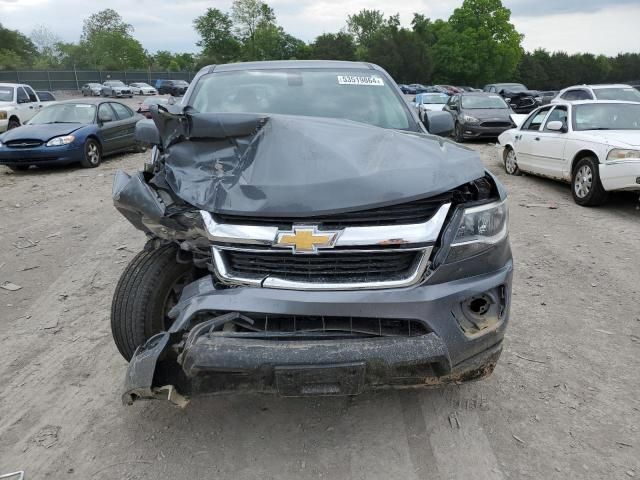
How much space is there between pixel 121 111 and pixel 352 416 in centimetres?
1193

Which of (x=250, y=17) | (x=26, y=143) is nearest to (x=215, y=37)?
(x=250, y=17)

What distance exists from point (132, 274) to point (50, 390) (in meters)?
0.96

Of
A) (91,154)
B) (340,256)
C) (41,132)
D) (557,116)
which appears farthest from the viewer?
(91,154)

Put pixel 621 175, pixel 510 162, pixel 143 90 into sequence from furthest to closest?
pixel 143 90 < pixel 510 162 < pixel 621 175

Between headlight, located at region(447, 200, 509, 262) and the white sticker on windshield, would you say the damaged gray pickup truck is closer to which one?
headlight, located at region(447, 200, 509, 262)

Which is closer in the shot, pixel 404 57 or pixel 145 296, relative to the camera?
pixel 145 296

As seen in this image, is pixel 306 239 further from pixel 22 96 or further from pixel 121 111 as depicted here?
pixel 22 96

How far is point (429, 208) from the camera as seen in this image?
2418mm

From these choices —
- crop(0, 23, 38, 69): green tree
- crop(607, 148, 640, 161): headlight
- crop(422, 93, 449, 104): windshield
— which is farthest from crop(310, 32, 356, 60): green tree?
crop(607, 148, 640, 161): headlight

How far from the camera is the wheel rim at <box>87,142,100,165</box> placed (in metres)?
11.2

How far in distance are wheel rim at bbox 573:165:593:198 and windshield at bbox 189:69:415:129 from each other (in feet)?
15.4

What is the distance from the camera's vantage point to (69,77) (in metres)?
54.2

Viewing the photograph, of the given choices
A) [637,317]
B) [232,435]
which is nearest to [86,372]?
[232,435]

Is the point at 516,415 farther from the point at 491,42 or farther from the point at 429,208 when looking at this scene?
the point at 491,42
